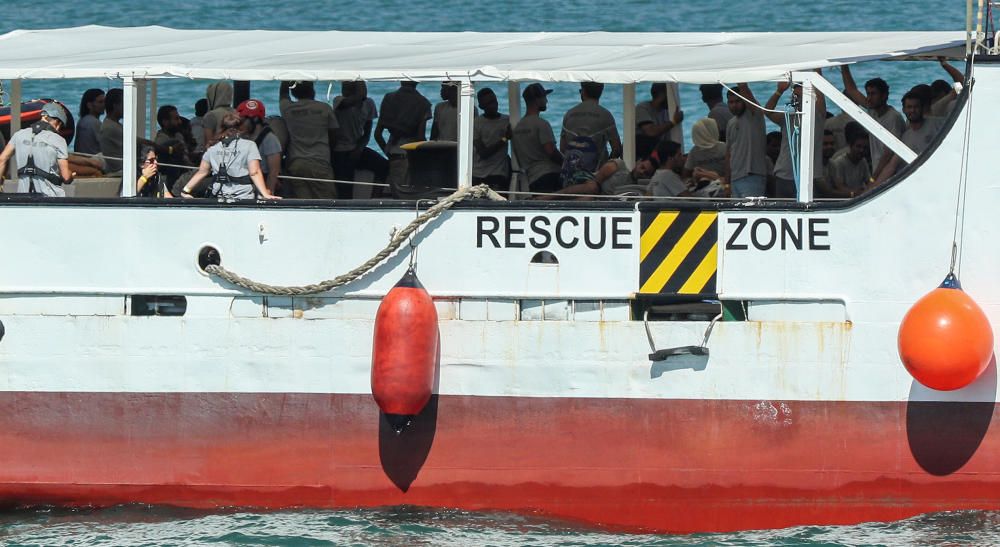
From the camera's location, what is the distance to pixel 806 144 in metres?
10.0

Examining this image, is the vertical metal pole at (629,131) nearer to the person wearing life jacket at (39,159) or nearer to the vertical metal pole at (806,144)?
the vertical metal pole at (806,144)

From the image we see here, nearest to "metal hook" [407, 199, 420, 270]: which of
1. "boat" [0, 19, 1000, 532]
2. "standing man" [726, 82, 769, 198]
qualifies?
"boat" [0, 19, 1000, 532]

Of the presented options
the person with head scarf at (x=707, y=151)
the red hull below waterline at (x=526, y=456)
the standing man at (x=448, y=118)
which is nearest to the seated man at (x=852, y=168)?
the person with head scarf at (x=707, y=151)

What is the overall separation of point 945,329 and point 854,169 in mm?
2288

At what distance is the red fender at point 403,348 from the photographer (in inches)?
392

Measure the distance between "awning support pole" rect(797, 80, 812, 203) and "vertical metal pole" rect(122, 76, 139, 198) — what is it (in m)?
4.70

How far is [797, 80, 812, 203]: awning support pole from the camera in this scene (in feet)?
32.7

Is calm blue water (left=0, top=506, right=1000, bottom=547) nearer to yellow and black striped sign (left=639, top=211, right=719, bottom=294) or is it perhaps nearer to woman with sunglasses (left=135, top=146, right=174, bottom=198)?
yellow and black striped sign (left=639, top=211, right=719, bottom=294)

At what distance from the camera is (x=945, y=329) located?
9.51 meters

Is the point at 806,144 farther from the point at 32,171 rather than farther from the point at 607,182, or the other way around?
the point at 32,171

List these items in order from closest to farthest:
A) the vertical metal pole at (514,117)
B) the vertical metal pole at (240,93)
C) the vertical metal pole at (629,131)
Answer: the vertical metal pole at (514,117), the vertical metal pole at (629,131), the vertical metal pole at (240,93)

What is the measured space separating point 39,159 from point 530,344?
3.92 meters

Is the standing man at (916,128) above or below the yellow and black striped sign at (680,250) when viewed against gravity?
above

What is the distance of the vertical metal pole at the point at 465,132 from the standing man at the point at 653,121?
109 inches
